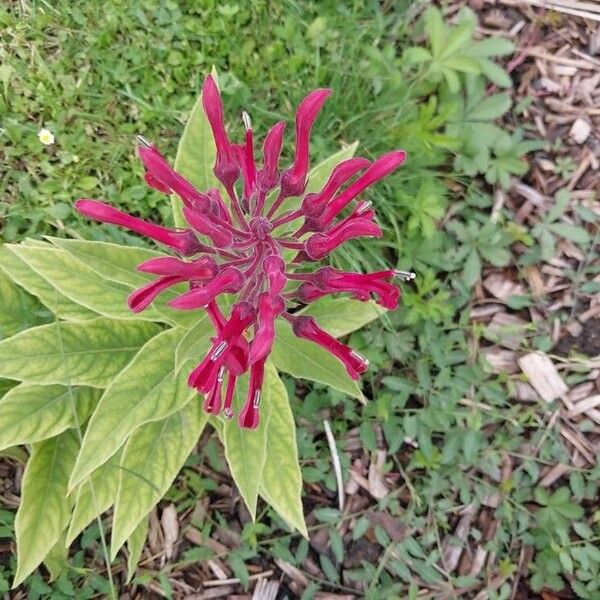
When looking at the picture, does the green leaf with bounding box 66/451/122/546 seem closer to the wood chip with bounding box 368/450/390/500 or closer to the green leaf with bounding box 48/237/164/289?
the green leaf with bounding box 48/237/164/289

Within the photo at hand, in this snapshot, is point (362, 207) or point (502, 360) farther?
point (502, 360)

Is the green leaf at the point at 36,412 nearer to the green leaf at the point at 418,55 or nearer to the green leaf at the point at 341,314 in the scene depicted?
the green leaf at the point at 341,314

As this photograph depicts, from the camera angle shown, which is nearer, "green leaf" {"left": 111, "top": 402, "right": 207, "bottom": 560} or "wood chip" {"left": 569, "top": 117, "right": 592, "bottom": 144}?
"green leaf" {"left": 111, "top": 402, "right": 207, "bottom": 560}

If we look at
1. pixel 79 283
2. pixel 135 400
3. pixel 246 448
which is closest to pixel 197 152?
pixel 79 283

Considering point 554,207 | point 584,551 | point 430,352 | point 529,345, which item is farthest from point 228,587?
point 554,207

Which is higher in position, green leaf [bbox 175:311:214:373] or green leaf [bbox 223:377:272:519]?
green leaf [bbox 175:311:214:373]

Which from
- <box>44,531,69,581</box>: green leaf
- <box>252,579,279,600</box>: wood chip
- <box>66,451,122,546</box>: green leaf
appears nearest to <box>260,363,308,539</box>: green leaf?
<box>66,451,122,546</box>: green leaf

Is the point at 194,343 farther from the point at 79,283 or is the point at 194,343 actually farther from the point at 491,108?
the point at 491,108
